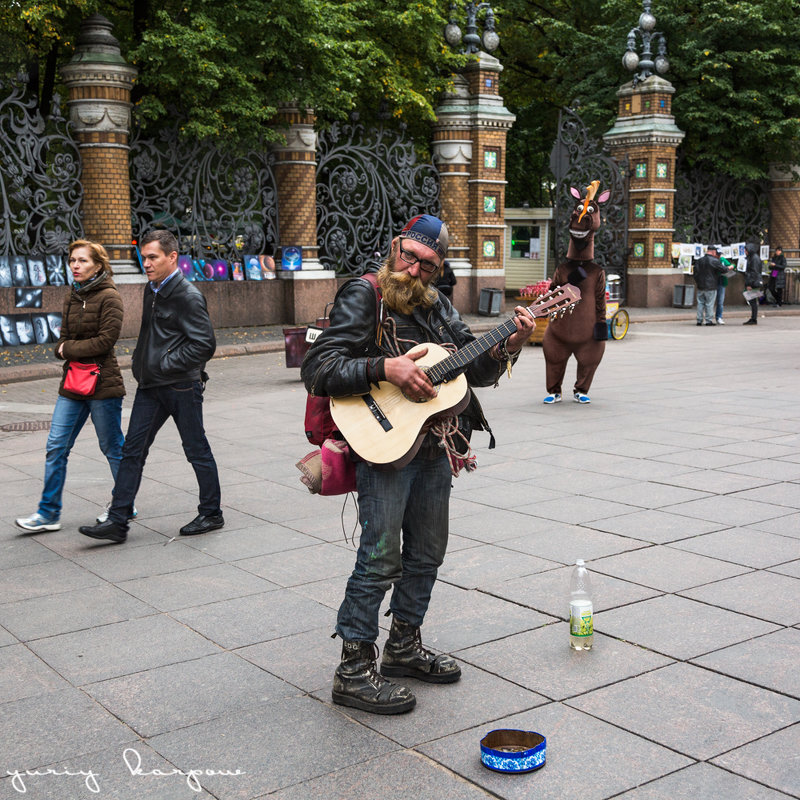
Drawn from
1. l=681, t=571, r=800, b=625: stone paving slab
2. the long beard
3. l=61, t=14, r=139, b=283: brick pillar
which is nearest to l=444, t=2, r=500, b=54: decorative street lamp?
l=61, t=14, r=139, b=283: brick pillar

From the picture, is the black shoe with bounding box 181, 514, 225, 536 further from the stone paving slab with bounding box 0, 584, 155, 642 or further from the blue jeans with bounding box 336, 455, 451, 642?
the blue jeans with bounding box 336, 455, 451, 642

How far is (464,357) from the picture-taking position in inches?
161

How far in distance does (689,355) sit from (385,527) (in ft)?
46.1

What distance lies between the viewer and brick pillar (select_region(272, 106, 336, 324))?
21094 millimetres

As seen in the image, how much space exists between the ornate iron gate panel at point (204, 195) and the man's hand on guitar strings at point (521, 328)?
51.1 feet

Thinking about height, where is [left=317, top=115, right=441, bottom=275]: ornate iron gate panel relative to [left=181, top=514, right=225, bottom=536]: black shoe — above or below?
above

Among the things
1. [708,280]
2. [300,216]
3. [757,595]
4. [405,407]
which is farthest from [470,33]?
[405,407]

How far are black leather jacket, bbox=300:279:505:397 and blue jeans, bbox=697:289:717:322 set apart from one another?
20386 millimetres

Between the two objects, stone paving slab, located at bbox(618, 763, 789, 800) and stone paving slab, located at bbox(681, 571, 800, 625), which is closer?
stone paving slab, located at bbox(618, 763, 789, 800)

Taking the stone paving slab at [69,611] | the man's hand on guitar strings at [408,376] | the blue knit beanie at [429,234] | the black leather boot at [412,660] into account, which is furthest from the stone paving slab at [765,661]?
the stone paving slab at [69,611]

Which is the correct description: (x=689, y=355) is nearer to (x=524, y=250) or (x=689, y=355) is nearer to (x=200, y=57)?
(x=200, y=57)

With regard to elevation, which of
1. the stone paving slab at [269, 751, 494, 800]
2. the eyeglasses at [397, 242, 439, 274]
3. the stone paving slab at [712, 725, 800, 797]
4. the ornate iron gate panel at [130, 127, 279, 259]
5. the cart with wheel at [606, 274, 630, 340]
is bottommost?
the stone paving slab at [269, 751, 494, 800]

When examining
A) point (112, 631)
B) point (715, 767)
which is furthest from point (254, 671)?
point (715, 767)

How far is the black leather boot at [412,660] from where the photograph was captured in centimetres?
431
